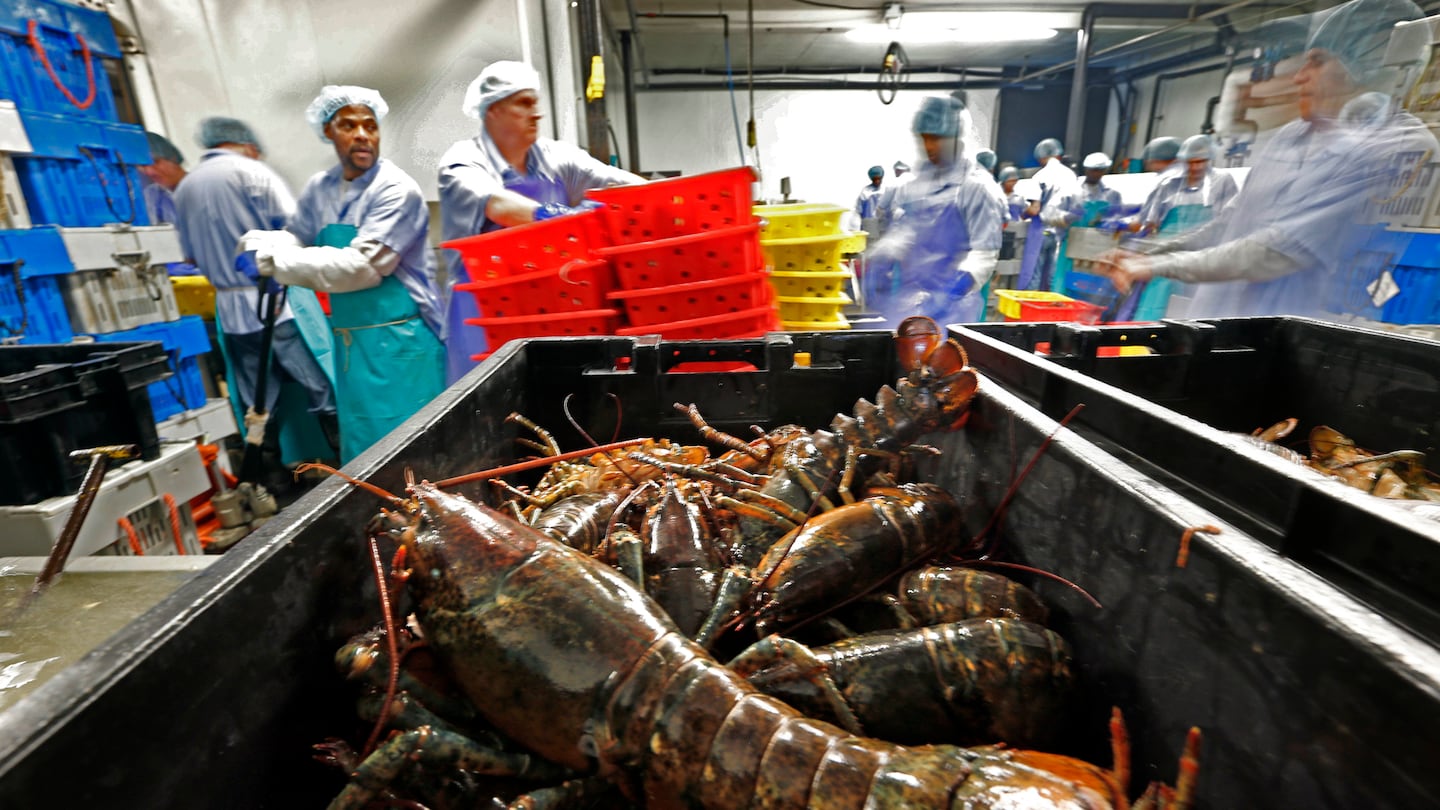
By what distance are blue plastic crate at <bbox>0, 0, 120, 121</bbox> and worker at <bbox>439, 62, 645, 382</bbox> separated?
230 centimetres

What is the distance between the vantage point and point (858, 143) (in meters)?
14.5

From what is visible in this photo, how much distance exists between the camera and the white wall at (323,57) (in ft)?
14.1

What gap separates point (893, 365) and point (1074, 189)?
30.3ft

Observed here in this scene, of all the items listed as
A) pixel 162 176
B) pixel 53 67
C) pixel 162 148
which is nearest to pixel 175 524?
pixel 53 67

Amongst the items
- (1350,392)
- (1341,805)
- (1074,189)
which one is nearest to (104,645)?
(1341,805)

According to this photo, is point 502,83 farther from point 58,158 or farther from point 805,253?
point 58,158

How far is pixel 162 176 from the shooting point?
486cm

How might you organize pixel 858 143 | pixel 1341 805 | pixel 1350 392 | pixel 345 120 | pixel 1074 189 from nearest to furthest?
pixel 1341 805, pixel 1350 392, pixel 345 120, pixel 1074 189, pixel 858 143

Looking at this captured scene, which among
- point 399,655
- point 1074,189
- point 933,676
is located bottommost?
point 933,676

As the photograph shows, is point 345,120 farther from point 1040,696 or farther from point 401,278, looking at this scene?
point 1040,696

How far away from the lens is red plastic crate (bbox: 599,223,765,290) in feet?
6.87

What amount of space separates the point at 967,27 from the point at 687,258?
9511 mm

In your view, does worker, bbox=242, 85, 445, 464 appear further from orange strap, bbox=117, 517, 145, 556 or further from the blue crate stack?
orange strap, bbox=117, 517, 145, 556

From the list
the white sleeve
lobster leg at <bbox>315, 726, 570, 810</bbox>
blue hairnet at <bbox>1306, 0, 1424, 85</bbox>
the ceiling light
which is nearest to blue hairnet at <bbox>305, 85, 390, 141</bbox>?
the white sleeve
